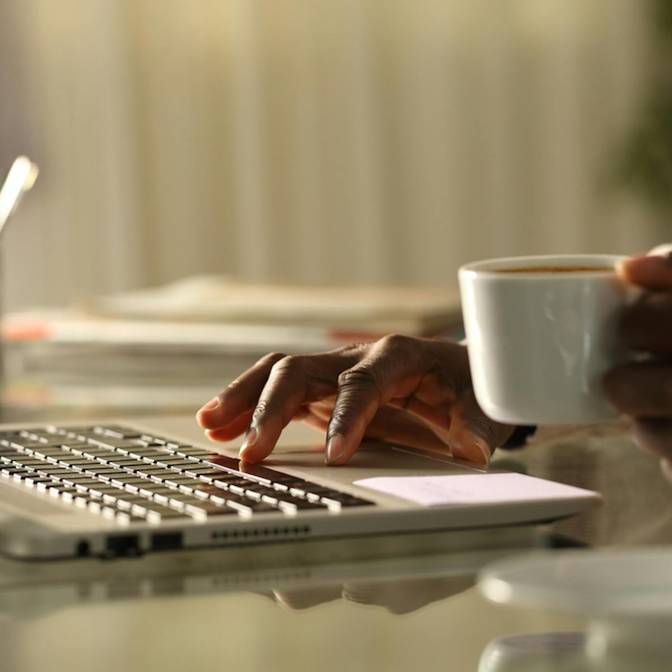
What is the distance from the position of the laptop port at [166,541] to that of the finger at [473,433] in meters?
0.29

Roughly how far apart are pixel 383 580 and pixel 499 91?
3219 mm

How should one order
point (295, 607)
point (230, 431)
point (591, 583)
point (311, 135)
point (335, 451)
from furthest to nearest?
point (311, 135)
point (230, 431)
point (335, 451)
point (295, 607)
point (591, 583)

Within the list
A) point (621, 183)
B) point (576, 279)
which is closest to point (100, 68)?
point (621, 183)

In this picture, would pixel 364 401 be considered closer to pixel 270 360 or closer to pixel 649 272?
pixel 270 360

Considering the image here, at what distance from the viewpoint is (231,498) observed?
2.49 ft

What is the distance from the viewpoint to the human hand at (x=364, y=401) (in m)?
0.92

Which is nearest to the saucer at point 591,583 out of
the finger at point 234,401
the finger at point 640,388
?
the finger at point 640,388

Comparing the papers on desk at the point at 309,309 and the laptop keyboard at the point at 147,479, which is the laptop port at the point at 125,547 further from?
the papers on desk at the point at 309,309

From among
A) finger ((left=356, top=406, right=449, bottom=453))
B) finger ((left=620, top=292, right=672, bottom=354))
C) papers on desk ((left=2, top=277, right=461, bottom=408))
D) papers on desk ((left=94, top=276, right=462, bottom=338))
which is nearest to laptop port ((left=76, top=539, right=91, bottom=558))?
finger ((left=620, top=292, right=672, bottom=354))

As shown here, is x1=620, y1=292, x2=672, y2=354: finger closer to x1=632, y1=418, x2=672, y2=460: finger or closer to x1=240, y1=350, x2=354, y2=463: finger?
x1=632, y1=418, x2=672, y2=460: finger

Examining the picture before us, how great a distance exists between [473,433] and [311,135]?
107 inches

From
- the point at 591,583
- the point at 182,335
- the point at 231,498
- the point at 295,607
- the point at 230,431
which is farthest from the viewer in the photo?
the point at 182,335

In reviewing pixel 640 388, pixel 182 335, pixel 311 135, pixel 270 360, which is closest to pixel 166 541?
pixel 640 388

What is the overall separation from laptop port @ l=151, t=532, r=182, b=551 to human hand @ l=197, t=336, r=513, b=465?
0.20 m
